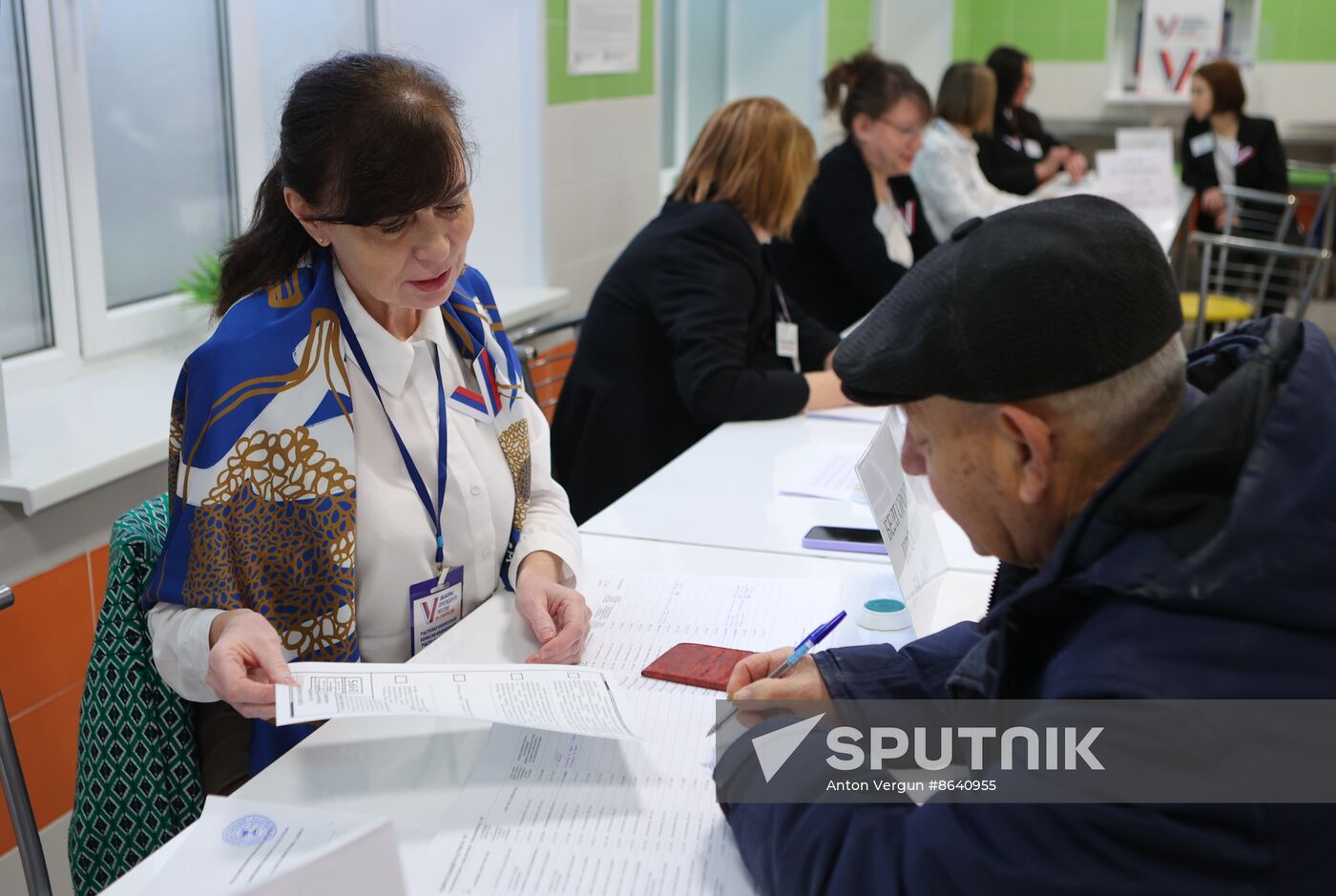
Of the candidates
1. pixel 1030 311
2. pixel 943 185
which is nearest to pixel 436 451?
pixel 1030 311

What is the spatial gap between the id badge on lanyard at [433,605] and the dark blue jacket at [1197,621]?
0.86 metres

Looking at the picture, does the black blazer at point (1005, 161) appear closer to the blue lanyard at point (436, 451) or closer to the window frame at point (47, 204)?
the window frame at point (47, 204)

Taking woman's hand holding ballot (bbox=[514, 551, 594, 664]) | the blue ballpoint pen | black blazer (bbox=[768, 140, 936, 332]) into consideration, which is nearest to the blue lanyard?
woman's hand holding ballot (bbox=[514, 551, 594, 664])

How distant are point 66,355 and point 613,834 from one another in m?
2.03

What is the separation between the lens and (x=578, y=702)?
129 cm

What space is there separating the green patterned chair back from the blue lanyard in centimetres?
33

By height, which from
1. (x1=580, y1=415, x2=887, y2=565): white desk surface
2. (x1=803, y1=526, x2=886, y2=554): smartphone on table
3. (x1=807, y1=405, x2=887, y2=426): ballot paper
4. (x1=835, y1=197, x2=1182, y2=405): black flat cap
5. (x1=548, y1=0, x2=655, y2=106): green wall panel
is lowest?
(x1=580, y1=415, x2=887, y2=565): white desk surface

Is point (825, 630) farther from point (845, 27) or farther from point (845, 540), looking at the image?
point (845, 27)

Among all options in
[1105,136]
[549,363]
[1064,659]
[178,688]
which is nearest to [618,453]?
[549,363]

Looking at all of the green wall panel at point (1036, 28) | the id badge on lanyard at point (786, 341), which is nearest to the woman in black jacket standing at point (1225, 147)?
the green wall panel at point (1036, 28)

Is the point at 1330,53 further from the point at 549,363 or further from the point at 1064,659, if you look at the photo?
the point at 1064,659

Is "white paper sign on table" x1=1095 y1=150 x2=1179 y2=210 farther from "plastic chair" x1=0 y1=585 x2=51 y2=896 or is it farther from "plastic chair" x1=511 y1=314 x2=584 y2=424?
"plastic chair" x1=0 y1=585 x2=51 y2=896

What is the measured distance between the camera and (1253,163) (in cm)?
735

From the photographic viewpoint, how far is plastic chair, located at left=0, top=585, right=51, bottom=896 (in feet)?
5.14
